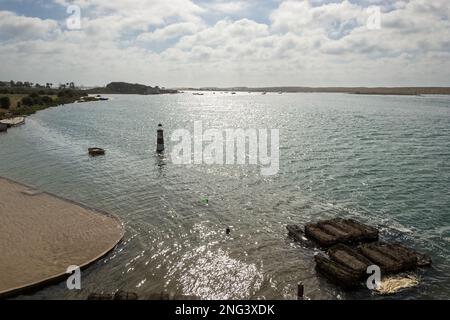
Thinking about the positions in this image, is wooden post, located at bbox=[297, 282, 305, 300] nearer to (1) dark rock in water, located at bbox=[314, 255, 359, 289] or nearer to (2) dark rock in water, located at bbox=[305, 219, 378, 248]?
(1) dark rock in water, located at bbox=[314, 255, 359, 289]

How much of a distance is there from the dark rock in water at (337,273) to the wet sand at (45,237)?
15.7 m

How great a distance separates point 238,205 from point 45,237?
18.7 meters

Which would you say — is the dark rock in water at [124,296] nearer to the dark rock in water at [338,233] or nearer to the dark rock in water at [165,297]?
the dark rock in water at [165,297]

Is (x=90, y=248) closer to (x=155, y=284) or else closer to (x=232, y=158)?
(x=155, y=284)

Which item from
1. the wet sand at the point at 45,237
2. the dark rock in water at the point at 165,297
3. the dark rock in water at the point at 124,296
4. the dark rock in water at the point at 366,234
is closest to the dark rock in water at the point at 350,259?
the dark rock in water at the point at 366,234

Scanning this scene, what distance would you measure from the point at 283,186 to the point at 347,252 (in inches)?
795

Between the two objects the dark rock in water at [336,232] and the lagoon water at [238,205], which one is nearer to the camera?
the lagoon water at [238,205]

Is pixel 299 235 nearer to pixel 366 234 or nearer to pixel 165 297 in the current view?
pixel 366 234

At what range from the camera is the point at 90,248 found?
29.0 meters

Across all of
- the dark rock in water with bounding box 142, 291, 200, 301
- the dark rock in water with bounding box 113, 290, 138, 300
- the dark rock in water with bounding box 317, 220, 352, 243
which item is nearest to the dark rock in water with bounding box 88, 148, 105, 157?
the dark rock in water with bounding box 317, 220, 352, 243

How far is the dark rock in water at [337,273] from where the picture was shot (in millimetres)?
24297

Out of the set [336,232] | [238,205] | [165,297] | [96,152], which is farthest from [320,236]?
[96,152]

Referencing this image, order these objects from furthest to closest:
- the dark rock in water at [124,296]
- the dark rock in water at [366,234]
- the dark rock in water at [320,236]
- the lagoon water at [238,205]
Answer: the dark rock in water at [366,234] < the dark rock in water at [320,236] < the lagoon water at [238,205] < the dark rock in water at [124,296]

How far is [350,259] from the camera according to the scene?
2611cm
